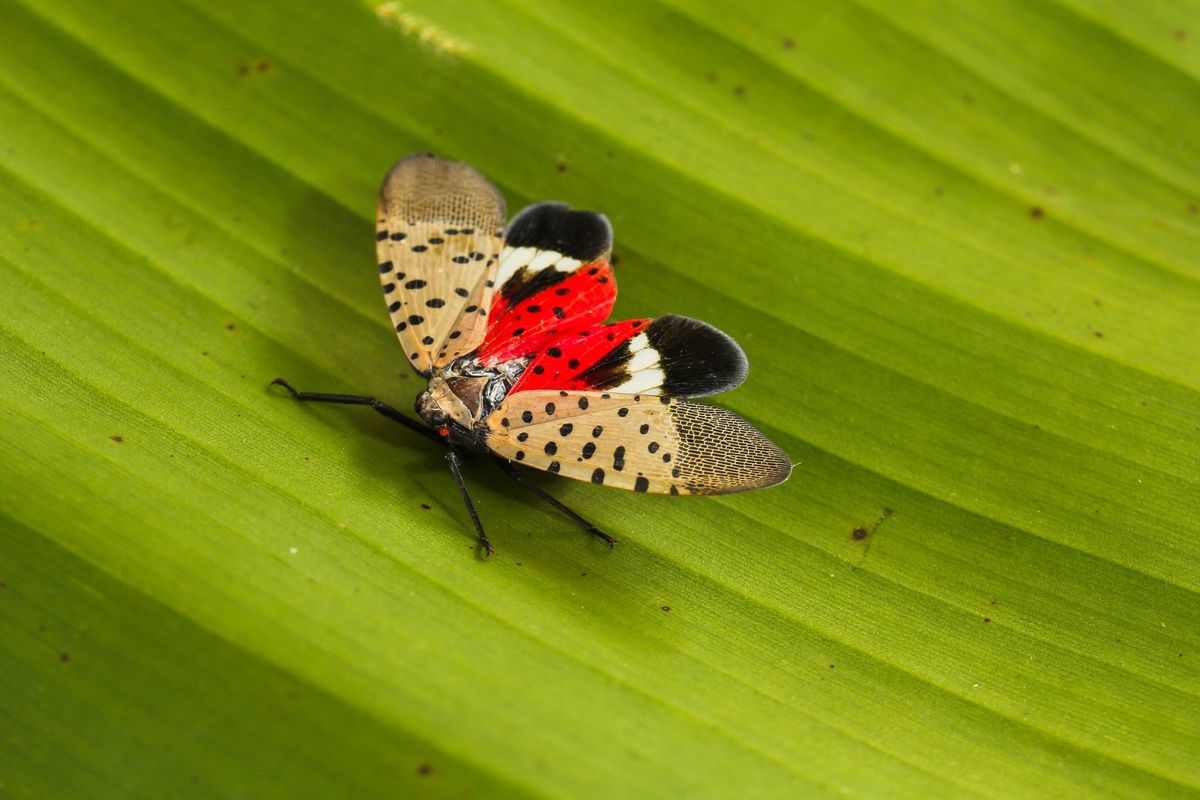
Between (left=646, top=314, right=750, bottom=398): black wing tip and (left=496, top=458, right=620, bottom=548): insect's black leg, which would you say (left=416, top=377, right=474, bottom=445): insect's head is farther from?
(left=646, top=314, right=750, bottom=398): black wing tip

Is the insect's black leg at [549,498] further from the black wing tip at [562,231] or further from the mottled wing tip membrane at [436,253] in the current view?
the black wing tip at [562,231]

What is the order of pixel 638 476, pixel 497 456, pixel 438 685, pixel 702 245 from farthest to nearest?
pixel 702 245
pixel 497 456
pixel 638 476
pixel 438 685

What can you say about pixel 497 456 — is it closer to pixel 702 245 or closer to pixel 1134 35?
pixel 702 245

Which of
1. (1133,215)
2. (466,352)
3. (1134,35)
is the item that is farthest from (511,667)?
(1134,35)

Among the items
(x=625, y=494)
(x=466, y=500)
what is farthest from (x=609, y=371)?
(x=466, y=500)

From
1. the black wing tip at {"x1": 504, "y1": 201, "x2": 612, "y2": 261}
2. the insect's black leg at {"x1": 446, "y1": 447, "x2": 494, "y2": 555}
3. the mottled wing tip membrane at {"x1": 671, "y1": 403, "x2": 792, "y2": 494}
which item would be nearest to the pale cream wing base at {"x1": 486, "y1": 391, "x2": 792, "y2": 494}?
the mottled wing tip membrane at {"x1": 671, "y1": 403, "x2": 792, "y2": 494}

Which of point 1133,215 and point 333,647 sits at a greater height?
point 1133,215

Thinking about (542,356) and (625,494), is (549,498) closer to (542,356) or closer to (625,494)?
(625,494)
